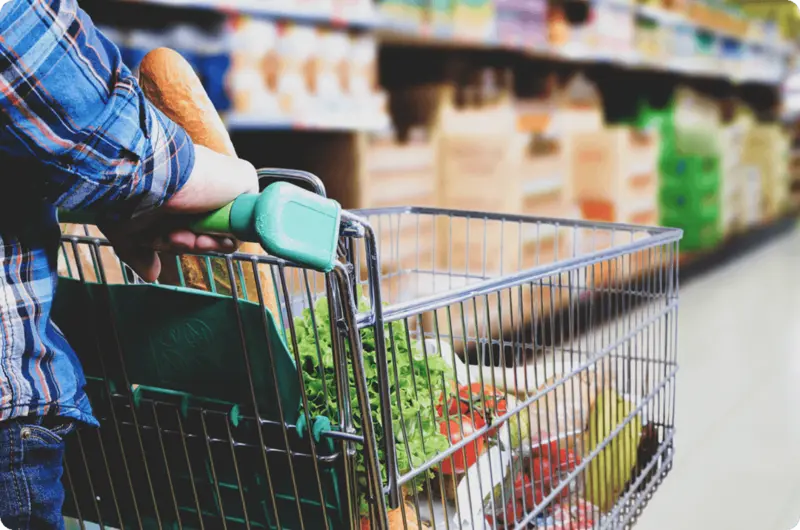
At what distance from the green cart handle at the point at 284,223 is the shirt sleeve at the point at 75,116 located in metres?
0.06

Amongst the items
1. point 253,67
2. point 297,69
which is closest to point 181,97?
point 253,67

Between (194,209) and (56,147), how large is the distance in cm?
13

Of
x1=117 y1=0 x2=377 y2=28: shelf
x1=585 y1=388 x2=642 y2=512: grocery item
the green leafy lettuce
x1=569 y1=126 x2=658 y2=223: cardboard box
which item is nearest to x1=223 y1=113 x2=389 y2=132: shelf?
x1=117 y1=0 x2=377 y2=28: shelf

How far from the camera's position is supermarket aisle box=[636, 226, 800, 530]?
188 centimetres

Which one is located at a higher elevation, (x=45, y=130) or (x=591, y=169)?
(x=45, y=130)

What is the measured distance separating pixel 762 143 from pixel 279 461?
6684mm

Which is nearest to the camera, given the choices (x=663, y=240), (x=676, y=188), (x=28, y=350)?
(x=28, y=350)

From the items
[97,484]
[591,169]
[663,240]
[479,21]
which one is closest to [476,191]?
[479,21]

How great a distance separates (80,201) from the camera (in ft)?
2.21

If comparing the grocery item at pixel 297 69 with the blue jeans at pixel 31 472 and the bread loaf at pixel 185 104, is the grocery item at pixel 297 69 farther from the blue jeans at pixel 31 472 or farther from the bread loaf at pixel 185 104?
the blue jeans at pixel 31 472

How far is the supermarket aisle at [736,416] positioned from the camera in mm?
1884

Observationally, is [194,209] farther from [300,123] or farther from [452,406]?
[300,123]

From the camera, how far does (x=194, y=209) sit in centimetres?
74

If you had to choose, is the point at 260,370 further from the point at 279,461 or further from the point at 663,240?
the point at 663,240
